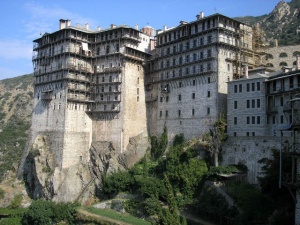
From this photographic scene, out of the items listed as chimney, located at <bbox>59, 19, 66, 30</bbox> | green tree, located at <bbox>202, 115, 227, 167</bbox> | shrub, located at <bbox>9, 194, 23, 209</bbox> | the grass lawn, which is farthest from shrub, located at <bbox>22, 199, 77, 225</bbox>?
chimney, located at <bbox>59, 19, 66, 30</bbox>

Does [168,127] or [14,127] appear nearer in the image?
[168,127]

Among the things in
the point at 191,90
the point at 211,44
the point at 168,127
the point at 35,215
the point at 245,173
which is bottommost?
the point at 35,215

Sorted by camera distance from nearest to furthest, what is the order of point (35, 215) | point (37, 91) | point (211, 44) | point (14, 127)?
point (35, 215) < point (211, 44) < point (37, 91) < point (14, 127)

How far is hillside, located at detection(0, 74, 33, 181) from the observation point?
9388 cm

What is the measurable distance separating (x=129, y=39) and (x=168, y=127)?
16.8m

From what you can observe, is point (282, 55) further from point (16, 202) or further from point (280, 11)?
point (280, 11)

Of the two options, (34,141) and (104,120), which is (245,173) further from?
(34,141)

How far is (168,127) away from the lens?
62719mm

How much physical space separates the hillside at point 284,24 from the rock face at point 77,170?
53.0 metres

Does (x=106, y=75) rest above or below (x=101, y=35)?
below

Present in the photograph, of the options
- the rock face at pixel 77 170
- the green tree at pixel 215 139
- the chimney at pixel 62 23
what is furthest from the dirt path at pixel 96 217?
the chimney at pixel 62 23

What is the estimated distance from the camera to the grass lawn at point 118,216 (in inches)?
1741

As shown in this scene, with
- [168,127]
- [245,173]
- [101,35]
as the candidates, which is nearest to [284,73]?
[245,173]

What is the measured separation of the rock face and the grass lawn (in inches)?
391
